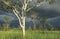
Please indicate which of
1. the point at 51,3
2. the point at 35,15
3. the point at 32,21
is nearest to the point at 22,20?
the point at 51,3

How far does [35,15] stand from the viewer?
79.4 meters

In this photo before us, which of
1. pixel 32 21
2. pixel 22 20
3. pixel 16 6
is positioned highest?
pixel 16 6

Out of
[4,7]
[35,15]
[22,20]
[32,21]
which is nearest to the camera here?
[22,20]

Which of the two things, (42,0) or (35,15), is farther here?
(35,15)

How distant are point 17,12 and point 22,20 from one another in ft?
5.23

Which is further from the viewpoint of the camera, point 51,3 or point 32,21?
point 32,21

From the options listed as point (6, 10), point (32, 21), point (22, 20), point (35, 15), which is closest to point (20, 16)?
point (22, 20)

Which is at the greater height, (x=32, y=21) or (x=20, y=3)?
(x=20, y=3)

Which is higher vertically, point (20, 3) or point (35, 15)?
point (20, 3)

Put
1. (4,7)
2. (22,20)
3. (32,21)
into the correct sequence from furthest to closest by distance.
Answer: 1. (32,21)
2. (4,7)
3. (22,20)

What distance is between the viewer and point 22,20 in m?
31.2

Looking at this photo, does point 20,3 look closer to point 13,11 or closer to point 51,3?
point 13,11

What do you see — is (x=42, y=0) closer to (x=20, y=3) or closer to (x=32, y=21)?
(x=20, y=3)

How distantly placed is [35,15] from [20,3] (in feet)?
156
